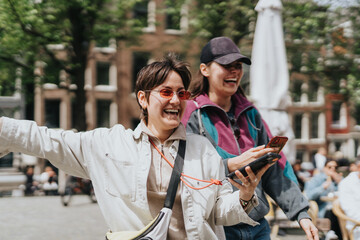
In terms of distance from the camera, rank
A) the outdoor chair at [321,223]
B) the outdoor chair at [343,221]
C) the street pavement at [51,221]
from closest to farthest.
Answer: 1. the outdoor chair at [343,221]
2. the outdoor chair at [321,223]
3. the street pavement at [51,221]

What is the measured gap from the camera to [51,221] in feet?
31.5

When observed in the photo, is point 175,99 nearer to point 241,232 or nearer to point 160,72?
point 160,72

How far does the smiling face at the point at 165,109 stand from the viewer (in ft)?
6.95

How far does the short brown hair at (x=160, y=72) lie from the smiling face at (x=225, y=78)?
0.47 metres

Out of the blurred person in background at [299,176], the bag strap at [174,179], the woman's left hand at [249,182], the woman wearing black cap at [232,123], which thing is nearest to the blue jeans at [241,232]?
the woman wearing black cap at [232,123]

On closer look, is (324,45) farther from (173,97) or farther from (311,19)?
(173,97)

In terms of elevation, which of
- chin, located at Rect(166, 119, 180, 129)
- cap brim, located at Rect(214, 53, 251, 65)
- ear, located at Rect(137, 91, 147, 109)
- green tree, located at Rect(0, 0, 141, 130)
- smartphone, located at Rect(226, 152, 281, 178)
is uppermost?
green tree, located at Rect(0, 0, 141, 130)

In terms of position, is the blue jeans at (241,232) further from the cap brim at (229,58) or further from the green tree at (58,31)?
the green tree at (58,31)

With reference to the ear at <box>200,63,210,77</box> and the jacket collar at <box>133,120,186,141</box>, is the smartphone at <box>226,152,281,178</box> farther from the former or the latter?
the ear at <box>200,63,210,77</box>

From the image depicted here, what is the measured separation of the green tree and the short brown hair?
1133 cm

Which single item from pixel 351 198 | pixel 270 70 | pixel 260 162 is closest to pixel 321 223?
pixel 351 198

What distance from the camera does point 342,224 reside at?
5.55m

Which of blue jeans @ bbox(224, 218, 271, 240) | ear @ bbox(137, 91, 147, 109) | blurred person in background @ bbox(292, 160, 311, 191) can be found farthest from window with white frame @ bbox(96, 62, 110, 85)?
ear @ bbox(137, 91, 147, 109)

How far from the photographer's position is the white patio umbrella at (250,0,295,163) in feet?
23.0
